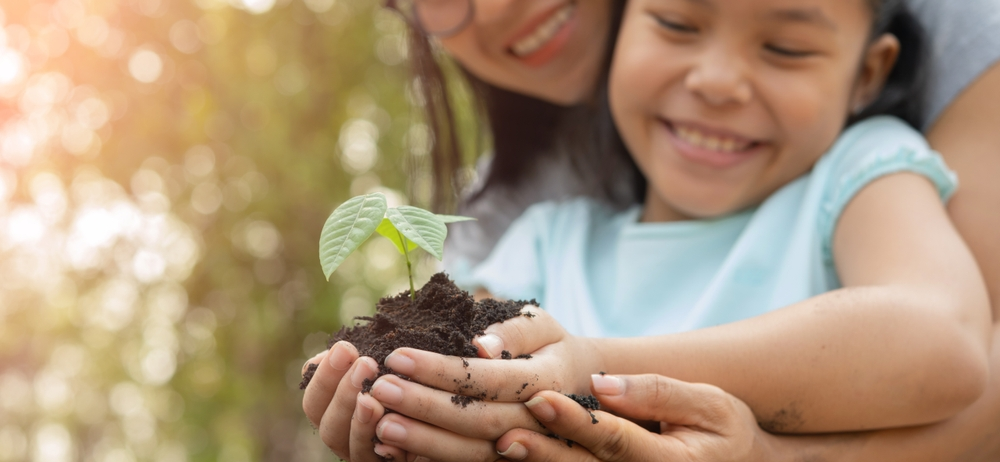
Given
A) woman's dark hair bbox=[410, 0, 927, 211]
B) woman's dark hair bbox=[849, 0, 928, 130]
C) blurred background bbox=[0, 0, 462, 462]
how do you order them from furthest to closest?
blurred background bbox=[0, 0, 462, 462], woman's dark hair bbox=[410, 0, 927, 211], woman's dark hair bbox=[849, 0, 928, 130]

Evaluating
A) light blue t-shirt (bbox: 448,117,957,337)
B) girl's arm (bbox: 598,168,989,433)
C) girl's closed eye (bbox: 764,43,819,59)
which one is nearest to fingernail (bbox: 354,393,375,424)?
girl's arm (bbox: 598,168,989,433)

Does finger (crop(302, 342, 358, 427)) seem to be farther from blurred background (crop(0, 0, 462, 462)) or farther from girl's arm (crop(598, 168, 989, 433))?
blurred background (crop(0, 0, 462, 462))

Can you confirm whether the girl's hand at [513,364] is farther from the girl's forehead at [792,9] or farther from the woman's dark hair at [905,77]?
the woman's dark hair at [905,77]

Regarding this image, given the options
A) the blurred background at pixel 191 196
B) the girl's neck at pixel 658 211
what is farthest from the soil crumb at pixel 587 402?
the blurred background at pixel 191 196

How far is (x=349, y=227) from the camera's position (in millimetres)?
909

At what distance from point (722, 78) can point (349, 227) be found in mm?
895

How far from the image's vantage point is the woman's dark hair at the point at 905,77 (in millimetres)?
1707

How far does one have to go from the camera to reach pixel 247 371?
11.7 ft

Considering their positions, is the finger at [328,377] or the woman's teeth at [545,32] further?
the woman's teeth at [545,32]

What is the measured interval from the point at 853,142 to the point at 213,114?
284 cm

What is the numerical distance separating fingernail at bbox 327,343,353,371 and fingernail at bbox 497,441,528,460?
212mm

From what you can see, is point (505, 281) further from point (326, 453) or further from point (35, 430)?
point (35, 430)

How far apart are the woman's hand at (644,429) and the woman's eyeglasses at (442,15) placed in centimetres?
113

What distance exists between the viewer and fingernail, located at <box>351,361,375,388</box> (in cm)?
87
